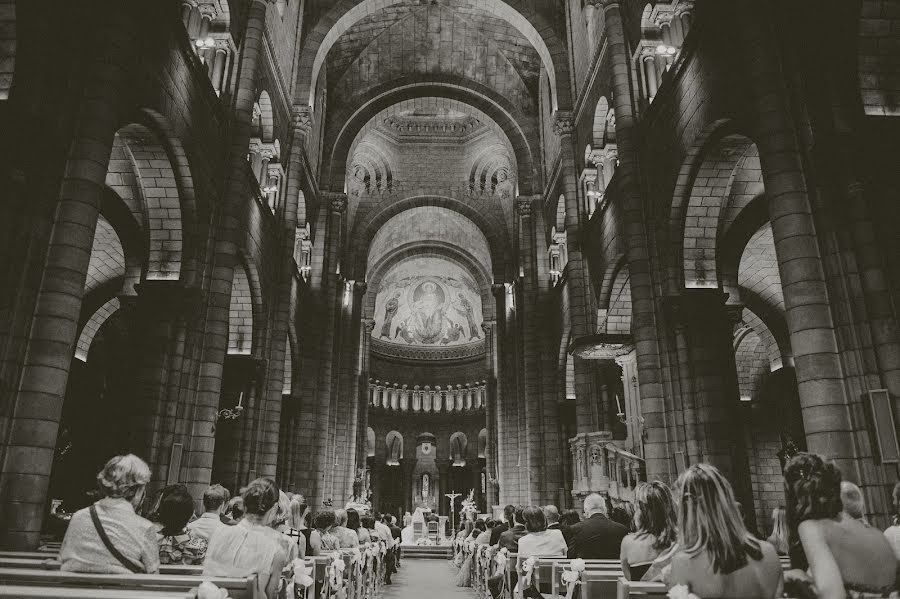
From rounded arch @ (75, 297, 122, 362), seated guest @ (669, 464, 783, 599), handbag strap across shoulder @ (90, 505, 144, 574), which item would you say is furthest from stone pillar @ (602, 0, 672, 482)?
rounded arch @ (75, 297, 122, 362)

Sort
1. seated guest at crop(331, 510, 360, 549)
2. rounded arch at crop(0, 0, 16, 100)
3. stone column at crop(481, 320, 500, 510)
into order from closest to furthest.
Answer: rounded arch at crop(0, 0, 16, 100) → seated guest at crop(331, 510, 360, 549) → stone column at crop(481, 320, 500, 510)

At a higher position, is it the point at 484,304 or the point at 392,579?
the point at 484,304

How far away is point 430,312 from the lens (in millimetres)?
47469

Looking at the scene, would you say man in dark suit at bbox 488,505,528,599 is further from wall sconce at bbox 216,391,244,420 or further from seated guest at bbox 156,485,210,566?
wall sconce at bbox 216,391,244,420

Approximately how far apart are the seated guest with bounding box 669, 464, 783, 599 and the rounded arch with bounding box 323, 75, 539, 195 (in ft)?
79.7

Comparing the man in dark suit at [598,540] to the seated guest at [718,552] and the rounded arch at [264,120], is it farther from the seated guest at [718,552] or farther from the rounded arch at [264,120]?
the rounded arch at [264,120]

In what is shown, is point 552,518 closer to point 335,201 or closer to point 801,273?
point 801,273

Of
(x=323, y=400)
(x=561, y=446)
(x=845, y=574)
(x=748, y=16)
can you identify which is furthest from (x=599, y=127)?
(x=845, y=574)

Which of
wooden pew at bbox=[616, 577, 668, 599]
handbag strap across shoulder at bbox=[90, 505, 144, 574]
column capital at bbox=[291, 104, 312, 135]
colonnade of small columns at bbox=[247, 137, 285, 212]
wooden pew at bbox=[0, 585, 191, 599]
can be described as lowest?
wooden pew at bbox=[616, 577, 668, 599]

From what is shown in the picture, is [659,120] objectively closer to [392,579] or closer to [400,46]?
[392,579]

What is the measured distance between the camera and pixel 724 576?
2.75m

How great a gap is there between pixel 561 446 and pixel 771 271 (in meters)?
9.03

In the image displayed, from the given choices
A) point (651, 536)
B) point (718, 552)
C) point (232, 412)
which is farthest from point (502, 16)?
point (718, 552)

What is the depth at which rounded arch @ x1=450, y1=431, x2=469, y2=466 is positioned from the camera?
1784 inches
